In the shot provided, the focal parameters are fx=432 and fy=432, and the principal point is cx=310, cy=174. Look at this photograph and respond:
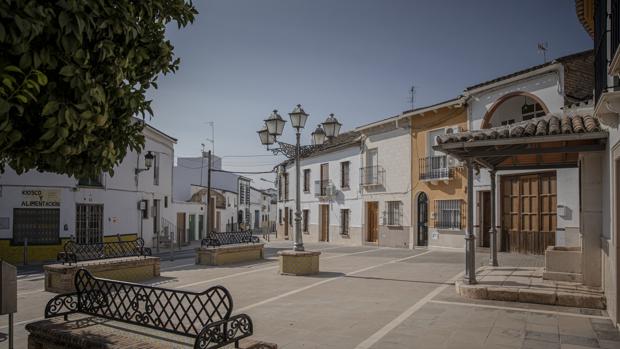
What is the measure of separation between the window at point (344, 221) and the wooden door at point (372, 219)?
2.04 m

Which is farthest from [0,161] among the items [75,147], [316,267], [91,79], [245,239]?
[245,239]

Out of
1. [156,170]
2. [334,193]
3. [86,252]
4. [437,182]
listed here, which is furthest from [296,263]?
[334,193]

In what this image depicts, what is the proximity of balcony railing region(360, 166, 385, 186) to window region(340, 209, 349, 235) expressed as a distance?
2875 mm

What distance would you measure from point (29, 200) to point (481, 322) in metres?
16.9

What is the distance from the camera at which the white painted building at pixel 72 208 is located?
16.3 m

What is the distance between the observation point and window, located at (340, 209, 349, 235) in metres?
26.1

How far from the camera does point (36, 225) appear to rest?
55.0ft

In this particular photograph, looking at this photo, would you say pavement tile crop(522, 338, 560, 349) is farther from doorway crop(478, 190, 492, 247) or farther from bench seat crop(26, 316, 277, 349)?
doorway crop(478, 190, 492, 247)

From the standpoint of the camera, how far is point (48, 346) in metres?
4.25

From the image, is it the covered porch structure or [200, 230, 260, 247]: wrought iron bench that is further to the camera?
[200, 230, 260, 247]: wrought iron bench

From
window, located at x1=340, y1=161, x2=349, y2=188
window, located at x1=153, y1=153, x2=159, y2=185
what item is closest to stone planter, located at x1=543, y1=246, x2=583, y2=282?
window, located at x1=340, y1=161, x2=349, y2=188

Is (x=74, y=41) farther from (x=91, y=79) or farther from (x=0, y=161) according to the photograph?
(x=0, y=161)

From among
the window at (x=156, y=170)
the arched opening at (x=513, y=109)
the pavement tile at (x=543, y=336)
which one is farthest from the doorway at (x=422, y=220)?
the pavement tile at (x=543, y=336)

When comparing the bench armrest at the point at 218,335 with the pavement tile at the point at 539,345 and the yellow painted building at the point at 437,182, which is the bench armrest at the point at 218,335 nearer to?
the pavement tile at the point at 539,345
